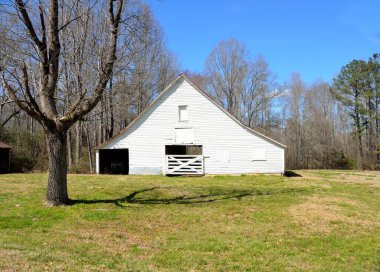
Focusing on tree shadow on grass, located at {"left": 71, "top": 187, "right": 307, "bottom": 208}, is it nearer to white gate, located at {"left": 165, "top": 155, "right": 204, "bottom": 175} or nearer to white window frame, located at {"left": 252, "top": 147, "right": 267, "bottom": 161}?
white gate, located at {"left": 165, "top": 155, "right": 204, "bottom": 175}

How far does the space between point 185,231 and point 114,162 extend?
2122 cm

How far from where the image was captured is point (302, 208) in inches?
488

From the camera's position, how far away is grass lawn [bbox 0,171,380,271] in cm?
664

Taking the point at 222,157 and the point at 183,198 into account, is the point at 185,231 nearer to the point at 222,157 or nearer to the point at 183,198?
the point at 183,198

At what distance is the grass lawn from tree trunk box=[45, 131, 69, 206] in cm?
40

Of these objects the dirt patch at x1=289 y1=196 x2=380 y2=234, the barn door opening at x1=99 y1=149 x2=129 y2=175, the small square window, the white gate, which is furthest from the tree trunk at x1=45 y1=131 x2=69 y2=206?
the barn door opening at x1=99 y1=149 x2=129 y2=175

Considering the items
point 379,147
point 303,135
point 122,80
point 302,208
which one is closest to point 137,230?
point 302,208

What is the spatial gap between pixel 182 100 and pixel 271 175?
306 inches

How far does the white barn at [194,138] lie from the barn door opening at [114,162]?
12.1 feet

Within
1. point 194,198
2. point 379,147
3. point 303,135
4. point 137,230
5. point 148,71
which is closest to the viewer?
point 137,230

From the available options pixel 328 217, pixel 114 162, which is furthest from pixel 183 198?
pixel 114 162

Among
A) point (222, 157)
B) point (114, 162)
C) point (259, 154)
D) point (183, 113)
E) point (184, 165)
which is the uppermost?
point (183, 113)

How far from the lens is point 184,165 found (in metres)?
24.6

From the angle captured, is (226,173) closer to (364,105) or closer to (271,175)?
(271,175)
